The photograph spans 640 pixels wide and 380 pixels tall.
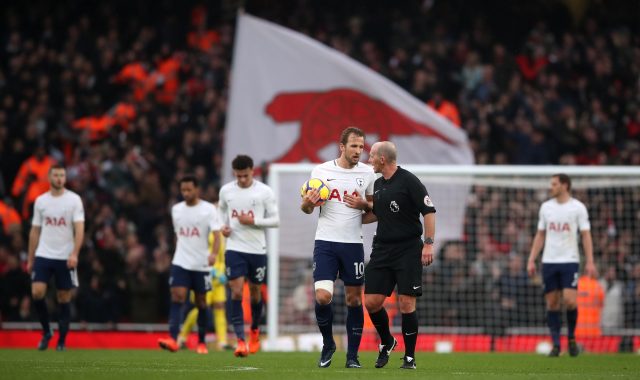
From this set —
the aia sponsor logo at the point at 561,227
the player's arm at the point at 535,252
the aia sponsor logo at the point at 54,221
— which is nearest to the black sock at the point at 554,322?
the player's arm at the point at 535,252

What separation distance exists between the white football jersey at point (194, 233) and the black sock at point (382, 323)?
14.2 feet

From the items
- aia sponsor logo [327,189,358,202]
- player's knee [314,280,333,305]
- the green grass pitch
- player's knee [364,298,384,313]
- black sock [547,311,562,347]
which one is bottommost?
the green grass pitch

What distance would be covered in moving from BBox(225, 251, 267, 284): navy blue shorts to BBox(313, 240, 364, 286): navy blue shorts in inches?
113

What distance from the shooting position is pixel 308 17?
27766 millimetres

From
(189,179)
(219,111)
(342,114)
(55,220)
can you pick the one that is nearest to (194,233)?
(189,179)

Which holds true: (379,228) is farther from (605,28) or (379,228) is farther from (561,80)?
(605,28)

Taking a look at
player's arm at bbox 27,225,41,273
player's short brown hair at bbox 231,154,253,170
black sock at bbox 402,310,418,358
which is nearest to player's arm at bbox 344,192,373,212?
black sock at bbox 402,310,418,358

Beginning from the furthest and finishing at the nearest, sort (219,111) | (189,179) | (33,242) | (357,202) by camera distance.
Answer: (219,111)
(189,179)
(33,242)
(357,202)

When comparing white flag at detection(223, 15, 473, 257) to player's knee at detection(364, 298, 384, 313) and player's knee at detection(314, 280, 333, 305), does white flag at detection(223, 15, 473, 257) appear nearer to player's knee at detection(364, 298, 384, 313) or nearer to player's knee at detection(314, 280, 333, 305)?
player's knee at detection(314, 280, 333, 305)

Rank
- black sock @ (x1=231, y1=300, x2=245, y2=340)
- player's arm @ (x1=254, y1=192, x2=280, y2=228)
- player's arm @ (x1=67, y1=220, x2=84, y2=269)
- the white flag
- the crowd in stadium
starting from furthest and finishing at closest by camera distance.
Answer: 1. the white flag
2. the crowd in stadium
3. player's arm @ (x1=67, y1=220, x2=84, y2=269)
4. black sock @ (x1=231, y1=300, x2=245, y2=340)
5. player's arm @ (x1=254, y1=192, x2=280, y2=228)

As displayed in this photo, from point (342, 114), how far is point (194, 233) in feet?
19.5

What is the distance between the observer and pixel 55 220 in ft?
51.8

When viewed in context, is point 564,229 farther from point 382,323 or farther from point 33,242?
point 33,242

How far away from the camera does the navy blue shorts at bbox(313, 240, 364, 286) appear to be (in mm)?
11898
